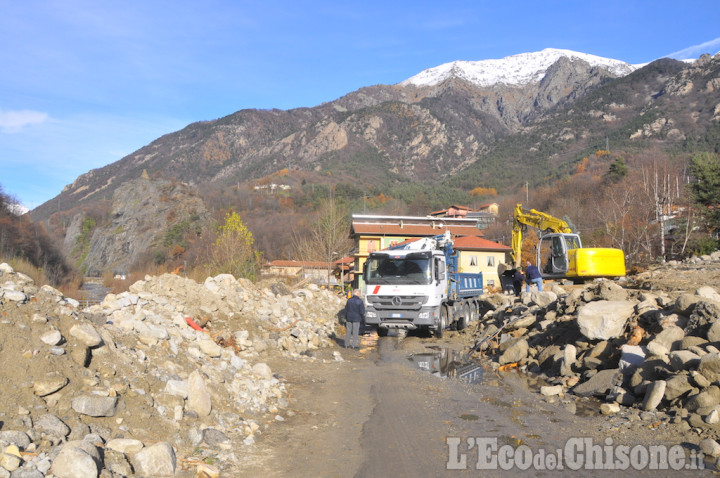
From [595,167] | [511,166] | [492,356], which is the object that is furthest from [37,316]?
[511,166]

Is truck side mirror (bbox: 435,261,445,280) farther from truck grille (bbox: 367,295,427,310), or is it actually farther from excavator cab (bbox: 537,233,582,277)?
excavator cab (bbox: 537,233,582,277)

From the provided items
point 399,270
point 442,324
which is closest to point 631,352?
point 399,270

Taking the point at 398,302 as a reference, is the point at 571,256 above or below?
above

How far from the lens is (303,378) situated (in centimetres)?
1073

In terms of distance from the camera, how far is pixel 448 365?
12.9m

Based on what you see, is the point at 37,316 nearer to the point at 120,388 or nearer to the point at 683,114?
the point at 120,388

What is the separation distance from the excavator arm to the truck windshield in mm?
10156

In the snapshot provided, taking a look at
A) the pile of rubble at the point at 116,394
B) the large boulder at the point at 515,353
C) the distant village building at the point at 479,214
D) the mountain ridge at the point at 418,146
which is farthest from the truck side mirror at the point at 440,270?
the mountain ridge at the point at 418,146

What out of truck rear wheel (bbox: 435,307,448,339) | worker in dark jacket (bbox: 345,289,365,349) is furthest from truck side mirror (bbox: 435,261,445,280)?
worker in dark jacket (bbox: 345,289,365,349)

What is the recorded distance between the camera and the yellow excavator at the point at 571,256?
20.1 m

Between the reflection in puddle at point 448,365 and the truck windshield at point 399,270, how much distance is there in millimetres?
2485

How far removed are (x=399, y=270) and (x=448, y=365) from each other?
177 inches

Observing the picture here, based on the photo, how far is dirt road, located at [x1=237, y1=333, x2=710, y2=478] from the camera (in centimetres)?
573

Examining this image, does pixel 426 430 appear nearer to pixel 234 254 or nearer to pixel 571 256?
pixel 571 256
